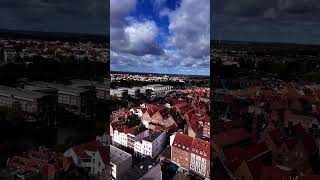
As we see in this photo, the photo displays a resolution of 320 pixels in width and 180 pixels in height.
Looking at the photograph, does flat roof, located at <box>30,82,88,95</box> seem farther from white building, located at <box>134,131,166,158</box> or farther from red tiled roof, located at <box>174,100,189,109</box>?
red tiled roof, located at <box>174,100,189,109</box>

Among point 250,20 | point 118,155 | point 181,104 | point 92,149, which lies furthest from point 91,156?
point 250,20

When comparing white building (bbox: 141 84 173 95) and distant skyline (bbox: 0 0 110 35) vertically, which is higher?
distant skyline (bbox: 0 0 110 35)

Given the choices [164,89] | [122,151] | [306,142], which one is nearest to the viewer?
[306,142]

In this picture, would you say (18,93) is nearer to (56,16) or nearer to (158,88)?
(56,16)

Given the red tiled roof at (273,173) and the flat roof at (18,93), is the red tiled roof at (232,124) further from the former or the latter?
the flat roof at (18,93)

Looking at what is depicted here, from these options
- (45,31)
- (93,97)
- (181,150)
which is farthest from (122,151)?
(45,31)

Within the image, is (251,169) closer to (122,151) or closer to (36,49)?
(122,151)

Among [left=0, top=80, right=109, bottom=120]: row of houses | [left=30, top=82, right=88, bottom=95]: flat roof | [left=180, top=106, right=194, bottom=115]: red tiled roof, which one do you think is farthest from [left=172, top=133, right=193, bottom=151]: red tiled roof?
[left=30, top=82, right=88, bottom=95]: flat roof
